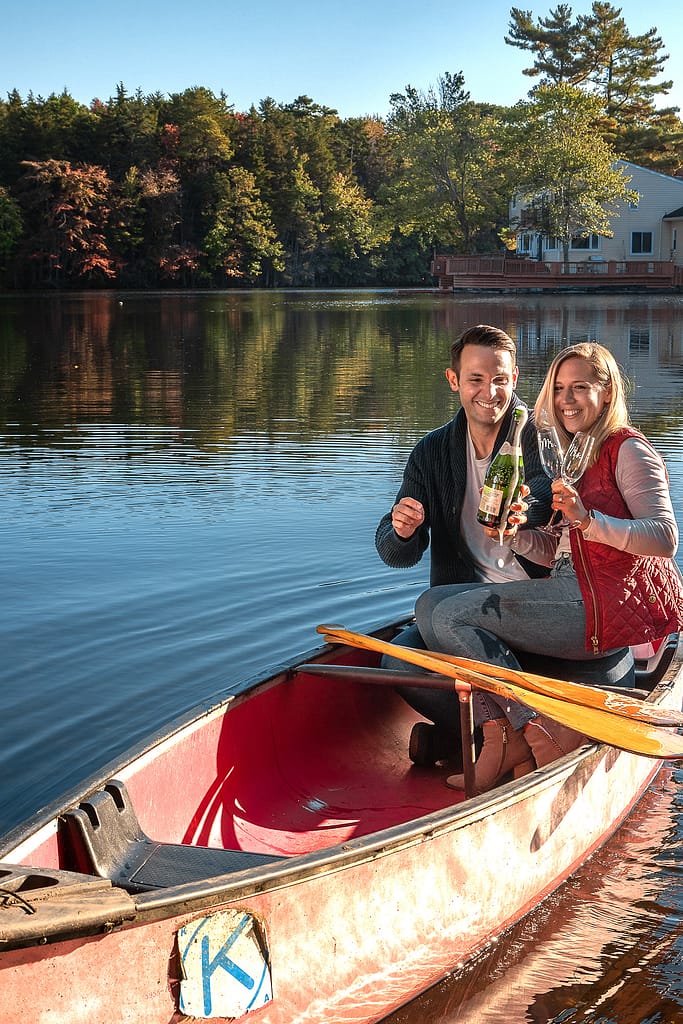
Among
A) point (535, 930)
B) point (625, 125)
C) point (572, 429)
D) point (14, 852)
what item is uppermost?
point (625, 125)

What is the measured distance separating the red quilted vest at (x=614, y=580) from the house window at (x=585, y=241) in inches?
2096

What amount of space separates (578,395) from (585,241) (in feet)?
177

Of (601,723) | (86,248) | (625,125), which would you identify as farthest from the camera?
(625,125)

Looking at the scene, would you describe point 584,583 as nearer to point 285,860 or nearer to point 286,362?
point 285,860

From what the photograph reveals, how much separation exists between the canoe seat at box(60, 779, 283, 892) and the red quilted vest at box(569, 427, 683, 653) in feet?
5.23

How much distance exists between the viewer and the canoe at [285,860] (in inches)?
117

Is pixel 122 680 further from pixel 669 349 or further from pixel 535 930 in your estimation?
pixel 669 349

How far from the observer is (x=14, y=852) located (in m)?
3.29

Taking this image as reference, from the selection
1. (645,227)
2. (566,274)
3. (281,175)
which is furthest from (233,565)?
(281,175)

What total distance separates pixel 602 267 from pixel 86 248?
2842cm

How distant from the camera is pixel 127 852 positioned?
3.70m

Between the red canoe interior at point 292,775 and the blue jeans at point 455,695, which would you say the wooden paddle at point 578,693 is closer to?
the blue jeans at point 455,695

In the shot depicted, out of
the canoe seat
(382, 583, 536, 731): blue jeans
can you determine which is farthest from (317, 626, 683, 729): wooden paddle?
the canoe seat

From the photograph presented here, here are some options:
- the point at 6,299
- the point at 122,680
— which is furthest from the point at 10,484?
the point at 6,299
